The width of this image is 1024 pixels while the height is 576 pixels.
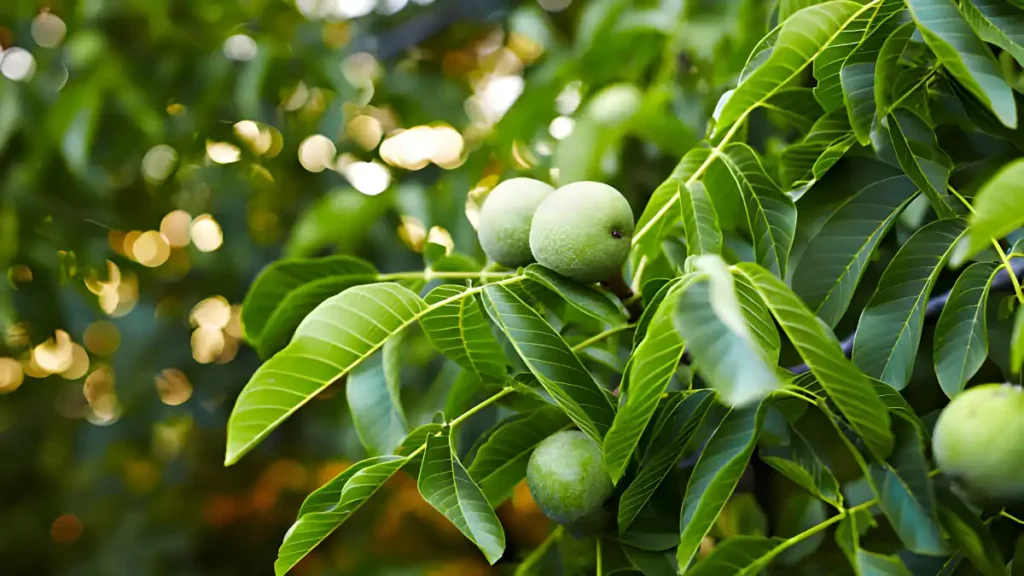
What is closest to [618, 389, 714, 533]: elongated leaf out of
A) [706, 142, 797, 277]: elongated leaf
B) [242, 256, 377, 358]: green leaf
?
[706, 142, 797, 277]: elongated leaf

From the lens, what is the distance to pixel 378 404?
0.70 meters

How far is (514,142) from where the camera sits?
141cm

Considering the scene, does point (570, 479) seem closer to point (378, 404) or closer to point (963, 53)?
point (378, 404)

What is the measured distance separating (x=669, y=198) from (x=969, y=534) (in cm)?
33

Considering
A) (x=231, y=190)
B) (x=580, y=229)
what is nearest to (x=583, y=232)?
(x=580, y=229)

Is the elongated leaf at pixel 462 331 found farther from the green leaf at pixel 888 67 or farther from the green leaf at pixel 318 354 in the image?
the green leaf at pixel 888 67

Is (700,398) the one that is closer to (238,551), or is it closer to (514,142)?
(514,142)

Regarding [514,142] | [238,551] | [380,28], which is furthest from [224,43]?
[238,551]

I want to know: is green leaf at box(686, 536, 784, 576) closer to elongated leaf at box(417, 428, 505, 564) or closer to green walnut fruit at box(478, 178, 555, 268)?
elongated leaf at box(417, 428, 505, 564)

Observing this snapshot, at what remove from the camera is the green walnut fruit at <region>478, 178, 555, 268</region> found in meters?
0.73

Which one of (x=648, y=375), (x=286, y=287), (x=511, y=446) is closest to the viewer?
(x=648, y=375)

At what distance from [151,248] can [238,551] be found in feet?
2.94

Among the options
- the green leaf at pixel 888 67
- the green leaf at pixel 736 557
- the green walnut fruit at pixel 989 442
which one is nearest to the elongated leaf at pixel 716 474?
the green leaf at pixel 736 557

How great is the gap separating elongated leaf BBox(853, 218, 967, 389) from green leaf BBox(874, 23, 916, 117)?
0.32 ft
